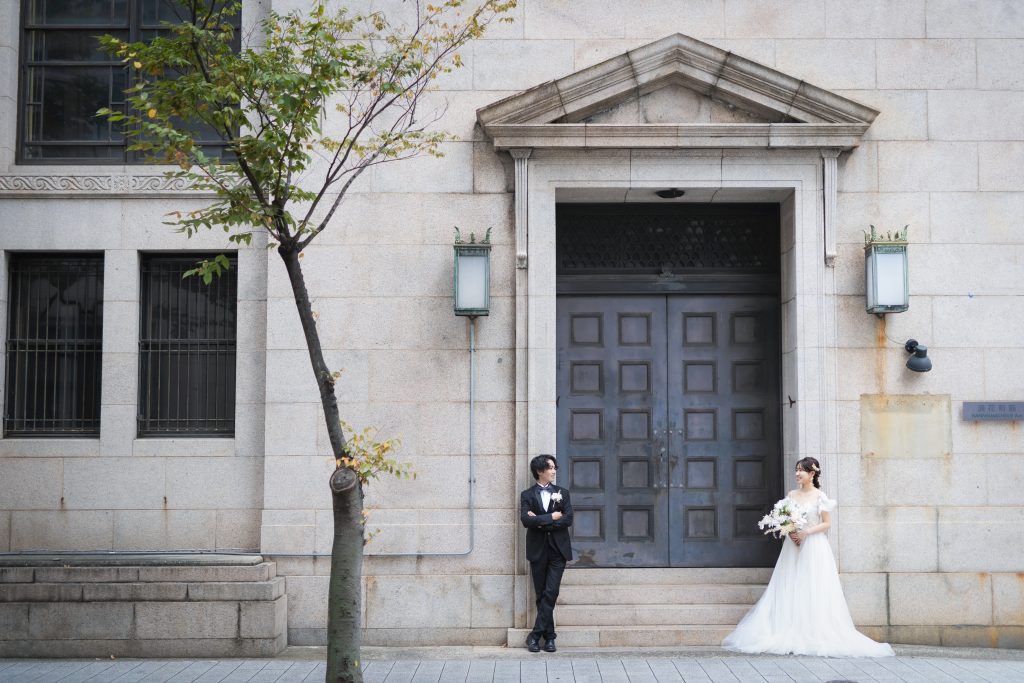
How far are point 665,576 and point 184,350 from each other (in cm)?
621

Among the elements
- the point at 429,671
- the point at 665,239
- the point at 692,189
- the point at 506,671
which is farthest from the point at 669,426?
the point at 429,671

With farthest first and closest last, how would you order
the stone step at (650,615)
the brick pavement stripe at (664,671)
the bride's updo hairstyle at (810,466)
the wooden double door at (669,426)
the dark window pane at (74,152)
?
the dark window pane at (74,152) → the wooden double door at (669,426) → the stone step at (650,615) → the bride's updo hairstyle at (810,466) → the brick pavement stripe at (664,671)

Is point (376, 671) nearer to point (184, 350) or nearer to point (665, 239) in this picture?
point (184, 350)

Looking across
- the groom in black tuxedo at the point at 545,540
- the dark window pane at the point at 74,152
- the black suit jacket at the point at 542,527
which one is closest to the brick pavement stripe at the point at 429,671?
the groom in black tuxedo at the point at 545,540

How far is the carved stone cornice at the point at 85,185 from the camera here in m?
12.2

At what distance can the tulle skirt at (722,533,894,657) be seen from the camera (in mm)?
10758

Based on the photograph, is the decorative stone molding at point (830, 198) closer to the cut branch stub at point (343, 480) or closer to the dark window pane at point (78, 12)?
the cut branch stub at point (343, 480)

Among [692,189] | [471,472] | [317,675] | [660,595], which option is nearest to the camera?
[317,675]

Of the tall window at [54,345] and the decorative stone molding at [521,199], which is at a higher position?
the decorative stone molding at [521,199]

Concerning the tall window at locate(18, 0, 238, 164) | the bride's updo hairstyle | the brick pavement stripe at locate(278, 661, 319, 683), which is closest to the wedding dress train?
the bride's updo hairstyle

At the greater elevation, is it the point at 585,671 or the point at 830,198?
the point at 830,198

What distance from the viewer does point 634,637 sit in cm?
1130

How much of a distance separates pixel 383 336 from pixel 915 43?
22.6 feet

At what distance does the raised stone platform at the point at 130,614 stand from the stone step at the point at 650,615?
3.27 metres
